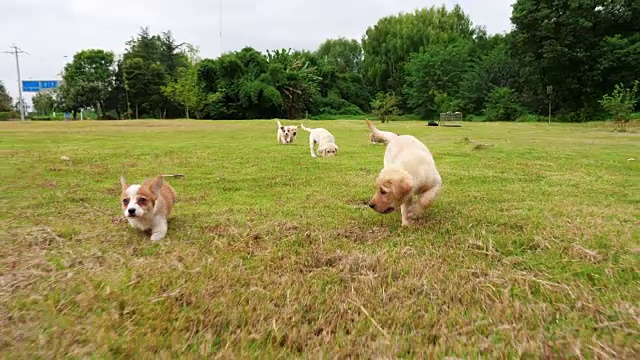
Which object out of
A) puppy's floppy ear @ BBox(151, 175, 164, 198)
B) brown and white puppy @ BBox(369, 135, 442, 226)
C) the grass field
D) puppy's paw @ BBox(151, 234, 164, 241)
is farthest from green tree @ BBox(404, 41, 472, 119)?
puppy's paw @ BBox(151, 234, 164, 241)

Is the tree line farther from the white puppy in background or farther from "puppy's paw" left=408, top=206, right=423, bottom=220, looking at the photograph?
"puppy's paw" left=408, top=206, right=423, bottom=220

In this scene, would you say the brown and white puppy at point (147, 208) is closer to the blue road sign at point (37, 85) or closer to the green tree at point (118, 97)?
the green tree at point (118, 97)

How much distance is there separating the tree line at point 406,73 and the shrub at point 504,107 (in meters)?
0.11

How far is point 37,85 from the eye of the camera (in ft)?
242

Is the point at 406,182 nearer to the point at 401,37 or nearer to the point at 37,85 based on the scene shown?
the point at 401,37

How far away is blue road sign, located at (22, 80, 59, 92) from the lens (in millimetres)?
72875

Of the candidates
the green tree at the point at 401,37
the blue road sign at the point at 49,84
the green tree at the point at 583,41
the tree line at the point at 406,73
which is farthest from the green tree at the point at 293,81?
the blue road sign at the point at 49,84

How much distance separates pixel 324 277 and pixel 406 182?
157cm

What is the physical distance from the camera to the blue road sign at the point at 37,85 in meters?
72.9

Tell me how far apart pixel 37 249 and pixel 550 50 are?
42.3 m

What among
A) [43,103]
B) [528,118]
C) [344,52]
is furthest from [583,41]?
[43,103]

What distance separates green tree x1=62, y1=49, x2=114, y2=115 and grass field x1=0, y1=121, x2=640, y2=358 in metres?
64.8

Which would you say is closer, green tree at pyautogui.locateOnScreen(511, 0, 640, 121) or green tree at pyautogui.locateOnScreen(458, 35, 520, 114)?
green tree at pyautogui.locateOnScreen(511, 0, 640, 121)

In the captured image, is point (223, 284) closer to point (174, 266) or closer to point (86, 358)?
point (174, 266)
